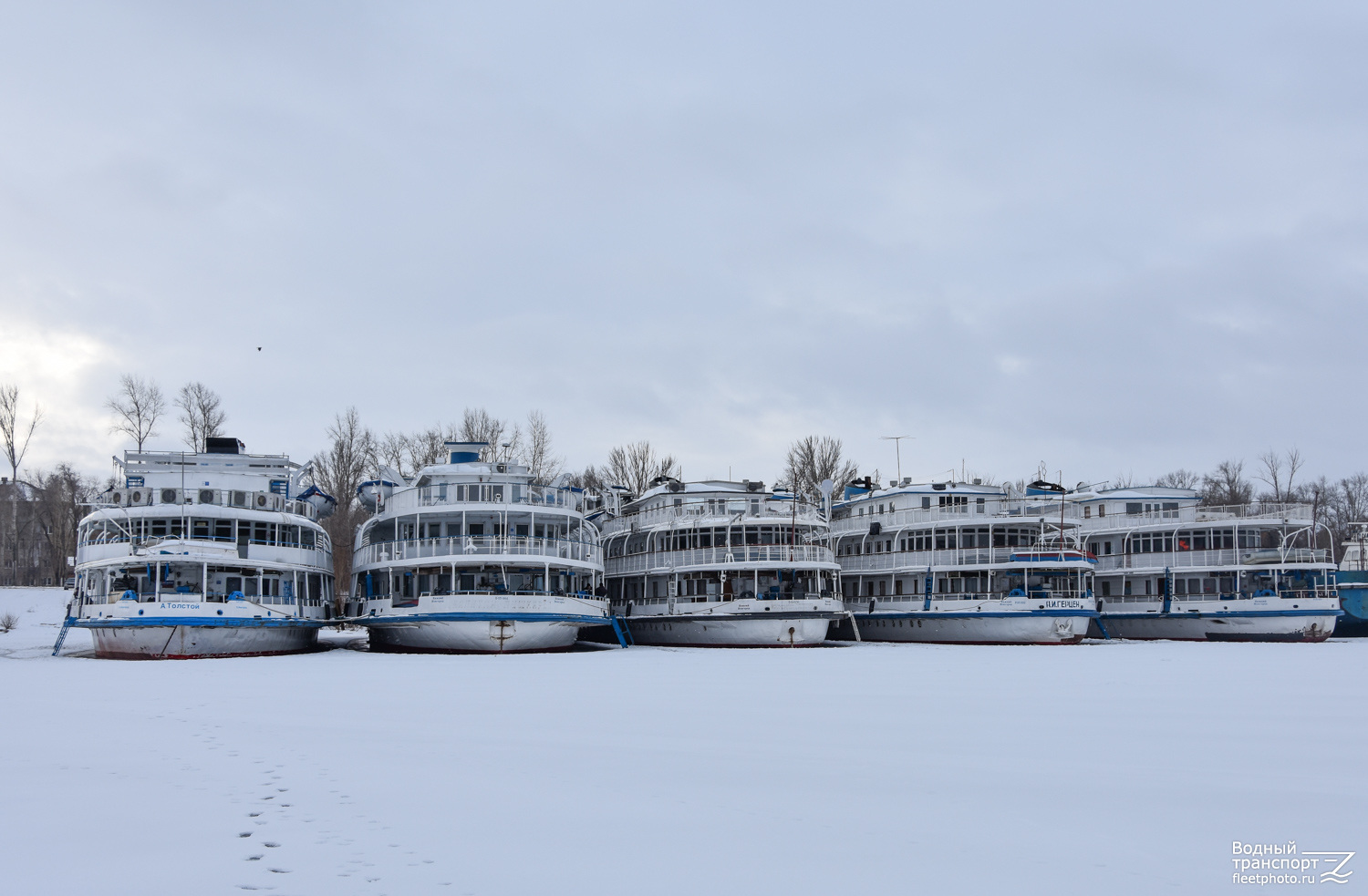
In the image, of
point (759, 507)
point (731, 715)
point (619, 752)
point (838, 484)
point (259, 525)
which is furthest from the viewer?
point (838, 484)

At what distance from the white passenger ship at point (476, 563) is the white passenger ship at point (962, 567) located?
18624mm

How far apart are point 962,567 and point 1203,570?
13.8m

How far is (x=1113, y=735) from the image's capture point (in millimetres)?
15734

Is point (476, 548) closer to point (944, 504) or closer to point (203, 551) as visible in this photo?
point (203, 551)

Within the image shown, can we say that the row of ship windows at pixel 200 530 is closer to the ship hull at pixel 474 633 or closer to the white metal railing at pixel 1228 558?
the ship hull at pixel 474 633

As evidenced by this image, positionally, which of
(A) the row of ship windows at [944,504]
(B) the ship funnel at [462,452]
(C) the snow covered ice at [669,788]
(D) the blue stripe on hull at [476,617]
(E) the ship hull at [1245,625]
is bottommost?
(E) the ship hull at [1245,625]

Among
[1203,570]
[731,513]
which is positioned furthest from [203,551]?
[1203,570]

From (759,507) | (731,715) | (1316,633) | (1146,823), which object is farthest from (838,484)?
(1146,823)

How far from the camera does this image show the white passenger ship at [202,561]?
37312mm

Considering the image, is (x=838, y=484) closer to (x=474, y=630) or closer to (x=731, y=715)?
(x=474, y=630)

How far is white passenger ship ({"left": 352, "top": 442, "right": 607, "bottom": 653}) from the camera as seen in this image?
40.5 m

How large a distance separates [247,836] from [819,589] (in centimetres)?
4185

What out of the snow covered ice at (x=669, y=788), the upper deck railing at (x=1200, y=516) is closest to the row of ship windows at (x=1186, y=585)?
the upper deck railing at (x=1200, y=516)

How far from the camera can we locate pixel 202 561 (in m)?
39.2
